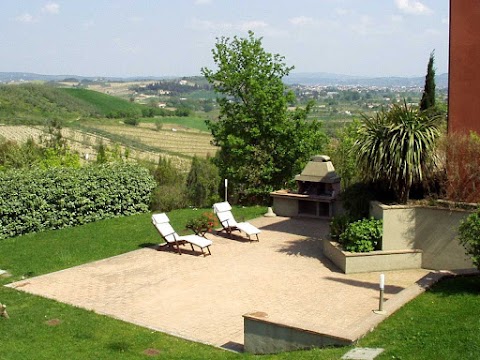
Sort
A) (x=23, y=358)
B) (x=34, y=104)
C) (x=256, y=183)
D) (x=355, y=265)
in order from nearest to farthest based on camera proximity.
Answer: (x=23, y=358)
(x=355, y=265)
(x=256, y=183)
(x=34, y=104)

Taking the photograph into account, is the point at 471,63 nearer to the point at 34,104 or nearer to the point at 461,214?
the point at 461,214

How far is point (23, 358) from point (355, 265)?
7.11m

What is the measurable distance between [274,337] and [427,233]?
5.71 metres

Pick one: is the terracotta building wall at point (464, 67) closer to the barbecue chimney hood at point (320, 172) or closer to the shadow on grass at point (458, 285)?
the barbecue chimney hood at point (320, 172)

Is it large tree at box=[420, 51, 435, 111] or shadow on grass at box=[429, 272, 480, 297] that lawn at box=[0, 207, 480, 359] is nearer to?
shadow on grass at box=[429, 272, 480, 297]

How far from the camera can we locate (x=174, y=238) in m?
14.7

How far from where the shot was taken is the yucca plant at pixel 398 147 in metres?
12.5

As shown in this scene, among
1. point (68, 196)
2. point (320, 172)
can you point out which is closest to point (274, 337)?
point (320, 172)

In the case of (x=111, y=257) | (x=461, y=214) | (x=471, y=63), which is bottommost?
(x=111, y=257)

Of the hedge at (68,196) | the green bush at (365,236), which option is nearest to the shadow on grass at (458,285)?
the green bush at (365,236)

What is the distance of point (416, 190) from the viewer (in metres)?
13.6

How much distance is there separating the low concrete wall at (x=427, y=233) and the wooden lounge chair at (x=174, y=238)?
4303mm

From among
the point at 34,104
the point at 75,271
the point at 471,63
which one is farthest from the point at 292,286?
the point at 34,104

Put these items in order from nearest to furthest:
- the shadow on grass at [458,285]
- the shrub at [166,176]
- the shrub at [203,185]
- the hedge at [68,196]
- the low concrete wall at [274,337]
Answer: the low concrete wall at [274,337], the shadow on grass at [458,285], the hedge at [68,196], the shrub at [203,185], the shrub at [166,176]
